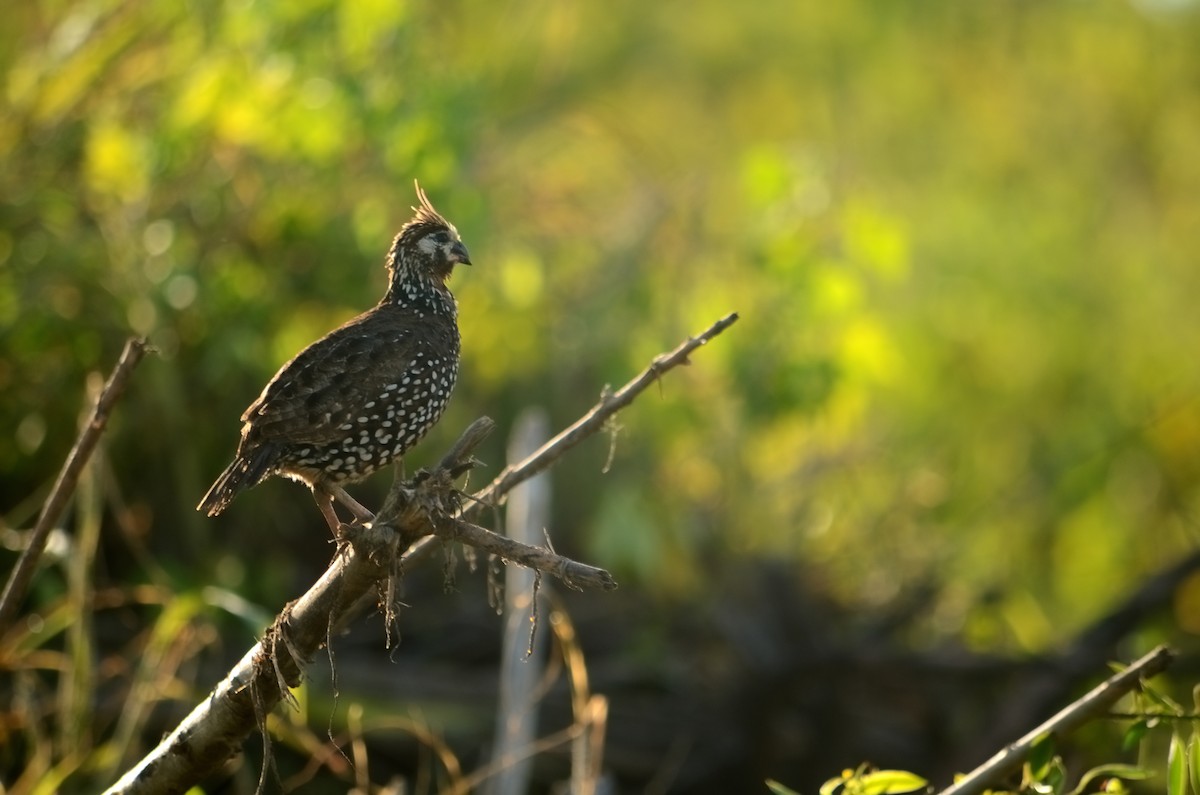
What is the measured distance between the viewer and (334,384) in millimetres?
5590

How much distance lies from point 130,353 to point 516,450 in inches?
137

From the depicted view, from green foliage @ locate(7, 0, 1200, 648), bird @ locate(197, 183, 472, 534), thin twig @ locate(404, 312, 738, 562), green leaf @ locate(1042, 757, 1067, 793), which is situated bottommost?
green leaf @ locate(1042, 757, 1067, 793)

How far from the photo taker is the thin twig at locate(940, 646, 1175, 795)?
170 inches

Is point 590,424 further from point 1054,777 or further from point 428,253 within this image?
point 428,253

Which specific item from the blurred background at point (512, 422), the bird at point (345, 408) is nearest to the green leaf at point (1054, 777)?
the bird at point (345, 408)

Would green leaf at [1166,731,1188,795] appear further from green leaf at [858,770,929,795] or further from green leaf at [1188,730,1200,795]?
green leaf at [858,770,929,795]

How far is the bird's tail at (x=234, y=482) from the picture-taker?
5.34 meters

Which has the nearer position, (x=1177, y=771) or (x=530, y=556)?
(x=530, y=556)

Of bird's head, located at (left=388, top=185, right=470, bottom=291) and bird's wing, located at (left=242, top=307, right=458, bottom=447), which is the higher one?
bird's head, located at (left=388, top=185, right=470, bottom=291)

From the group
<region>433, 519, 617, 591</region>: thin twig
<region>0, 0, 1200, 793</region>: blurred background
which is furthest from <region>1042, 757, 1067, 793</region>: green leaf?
<region>0, 0, 1200, 793</region>: blurred background

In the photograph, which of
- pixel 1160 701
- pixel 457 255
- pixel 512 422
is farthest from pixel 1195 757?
pixel 512 422

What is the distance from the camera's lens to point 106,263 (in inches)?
358

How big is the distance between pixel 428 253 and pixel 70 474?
2.36 meters

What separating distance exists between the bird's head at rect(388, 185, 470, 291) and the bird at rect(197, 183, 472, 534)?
0.43 m
